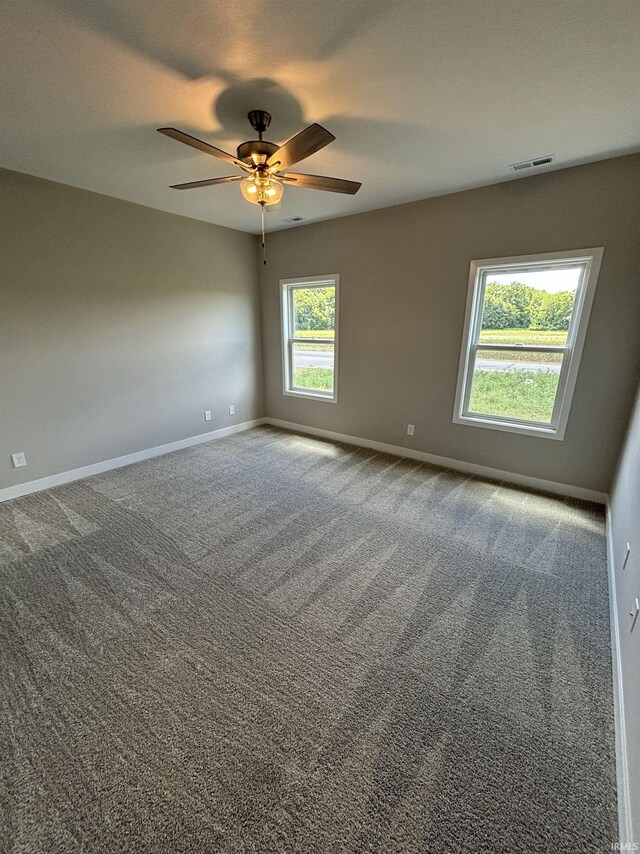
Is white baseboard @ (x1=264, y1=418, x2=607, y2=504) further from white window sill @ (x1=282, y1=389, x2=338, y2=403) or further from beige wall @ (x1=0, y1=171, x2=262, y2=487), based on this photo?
beige wall @ (x1=0, y1=171, x2=262, y2=487)

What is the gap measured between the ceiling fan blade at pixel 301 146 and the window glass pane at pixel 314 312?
2325 mm

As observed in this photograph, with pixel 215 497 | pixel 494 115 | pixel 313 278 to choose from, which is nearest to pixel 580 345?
pixel 494 115

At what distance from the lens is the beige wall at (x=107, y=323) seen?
2861mm

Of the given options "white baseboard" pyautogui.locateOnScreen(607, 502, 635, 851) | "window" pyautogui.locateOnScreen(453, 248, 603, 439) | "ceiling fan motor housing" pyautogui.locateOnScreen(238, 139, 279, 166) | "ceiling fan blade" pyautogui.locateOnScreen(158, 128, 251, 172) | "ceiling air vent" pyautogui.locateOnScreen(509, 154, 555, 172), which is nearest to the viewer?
"white baseboard" pyautogui.locateOnScreen(607, 502, 635, 851)

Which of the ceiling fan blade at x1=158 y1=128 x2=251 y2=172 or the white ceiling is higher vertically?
the white ceiling

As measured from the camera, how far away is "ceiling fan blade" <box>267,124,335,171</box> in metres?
1.55

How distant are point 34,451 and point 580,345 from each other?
4905mm

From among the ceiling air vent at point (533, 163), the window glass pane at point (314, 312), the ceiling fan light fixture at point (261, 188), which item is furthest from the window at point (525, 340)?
the ceiling fan light fixture at point (261, 188)

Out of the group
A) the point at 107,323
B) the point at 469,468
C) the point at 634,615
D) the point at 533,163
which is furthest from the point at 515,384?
the point at 107,323

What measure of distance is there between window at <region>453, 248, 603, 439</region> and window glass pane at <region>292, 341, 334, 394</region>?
170 cm

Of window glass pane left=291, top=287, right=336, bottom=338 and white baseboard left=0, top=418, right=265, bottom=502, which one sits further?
window glass pane left=291, top=287, right=336, bottom=338

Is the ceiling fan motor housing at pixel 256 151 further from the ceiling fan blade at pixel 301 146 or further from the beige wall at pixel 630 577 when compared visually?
the beige wall at pixel 630 577

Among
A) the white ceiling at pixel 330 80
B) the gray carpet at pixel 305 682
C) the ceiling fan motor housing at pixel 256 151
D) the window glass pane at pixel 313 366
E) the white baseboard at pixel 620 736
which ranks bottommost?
the gray carpet at pixel 305 682

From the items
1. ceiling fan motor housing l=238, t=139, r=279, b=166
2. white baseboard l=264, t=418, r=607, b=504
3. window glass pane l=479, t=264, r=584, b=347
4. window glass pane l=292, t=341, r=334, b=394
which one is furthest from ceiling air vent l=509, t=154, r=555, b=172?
white baseboard l=264, t=418, r=607, b=504
